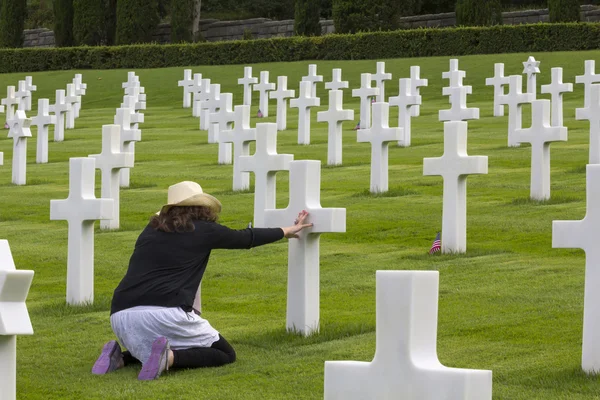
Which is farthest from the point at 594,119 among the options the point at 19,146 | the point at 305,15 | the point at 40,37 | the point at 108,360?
the point at 40,37

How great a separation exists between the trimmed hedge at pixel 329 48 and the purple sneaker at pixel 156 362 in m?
28.5

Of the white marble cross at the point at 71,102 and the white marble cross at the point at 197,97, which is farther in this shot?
the white marble cross at the point at 197,97

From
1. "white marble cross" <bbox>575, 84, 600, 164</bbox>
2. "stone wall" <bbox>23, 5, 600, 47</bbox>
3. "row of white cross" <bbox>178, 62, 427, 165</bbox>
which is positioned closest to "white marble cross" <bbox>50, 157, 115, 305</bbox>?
"row of white cross" <bbox>178, 62, 427, 165</bbox>

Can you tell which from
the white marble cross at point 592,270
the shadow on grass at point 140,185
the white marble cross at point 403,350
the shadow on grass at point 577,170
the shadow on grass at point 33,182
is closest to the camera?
the white marble cross at point 403,350

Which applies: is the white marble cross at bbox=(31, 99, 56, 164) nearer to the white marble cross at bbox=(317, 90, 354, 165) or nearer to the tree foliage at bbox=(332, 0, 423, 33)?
the white marble cross at bbox=(317, 90, 354, 165)

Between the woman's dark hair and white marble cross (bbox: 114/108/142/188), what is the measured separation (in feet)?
26.0

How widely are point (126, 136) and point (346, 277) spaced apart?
6.25m

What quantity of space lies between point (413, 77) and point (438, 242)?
39.7ft

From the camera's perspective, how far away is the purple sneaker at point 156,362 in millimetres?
6152

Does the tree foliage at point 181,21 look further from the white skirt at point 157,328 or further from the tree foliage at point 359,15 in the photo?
the white skirt at point 157,328

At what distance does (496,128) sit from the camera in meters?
20.6

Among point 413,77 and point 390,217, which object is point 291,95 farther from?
point 390,217

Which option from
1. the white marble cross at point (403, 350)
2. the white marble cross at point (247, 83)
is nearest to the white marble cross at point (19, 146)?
the white marble cross at point (247, 83)

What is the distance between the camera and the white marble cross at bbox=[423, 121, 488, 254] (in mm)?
9586
